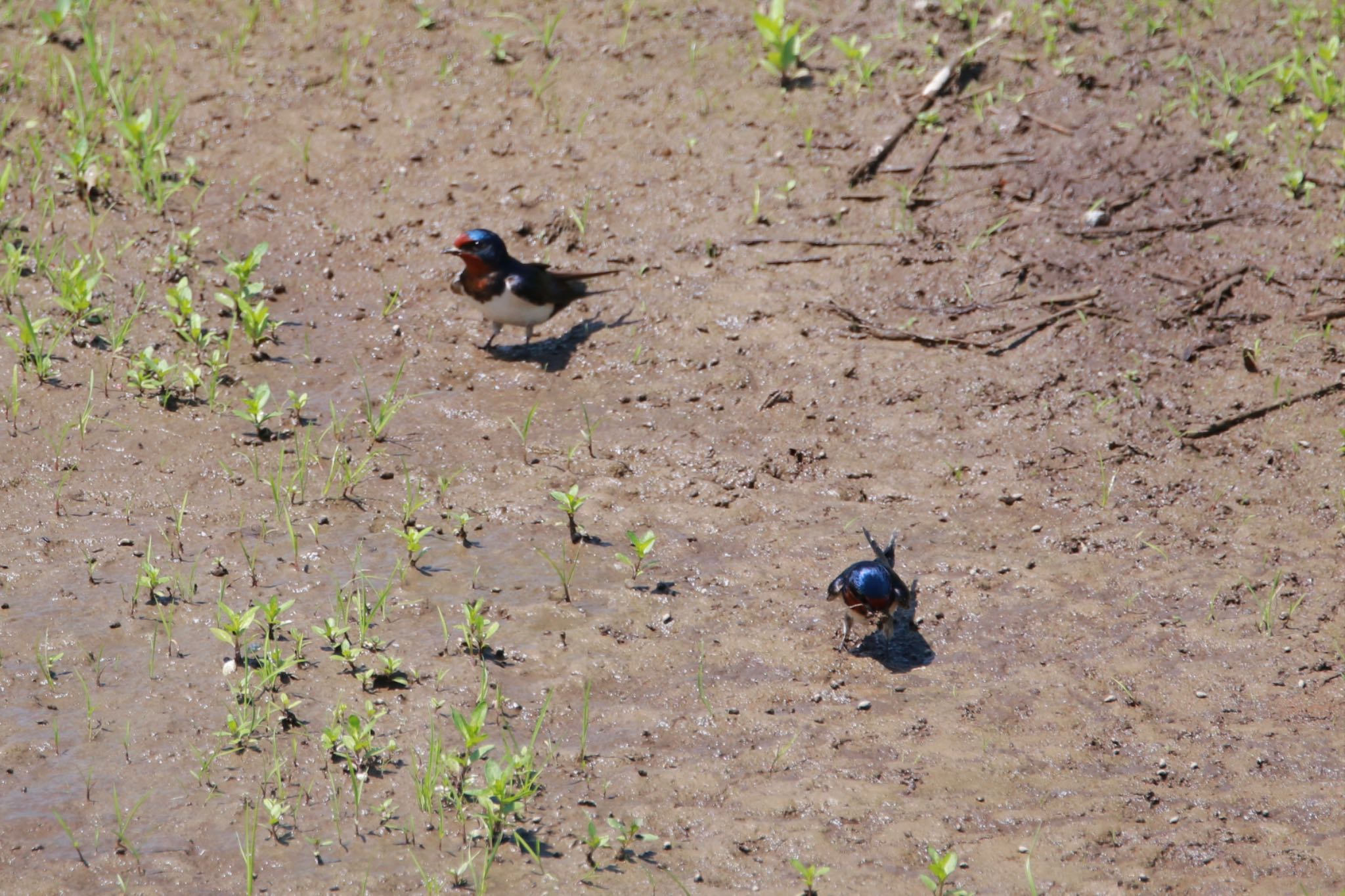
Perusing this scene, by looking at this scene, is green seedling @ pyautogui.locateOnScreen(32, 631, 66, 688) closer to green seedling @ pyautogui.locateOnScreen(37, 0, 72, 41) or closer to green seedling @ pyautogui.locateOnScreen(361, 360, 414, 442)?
green seedling @ pyautogui.locateOnScreen(361, 360, 414, 442)

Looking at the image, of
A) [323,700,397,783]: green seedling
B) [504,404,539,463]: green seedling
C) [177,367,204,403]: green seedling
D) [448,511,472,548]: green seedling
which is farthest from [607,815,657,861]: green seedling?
[177,367,204,403]: green seedling

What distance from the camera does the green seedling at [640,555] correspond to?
18.9 ft

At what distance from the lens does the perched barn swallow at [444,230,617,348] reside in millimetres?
7352

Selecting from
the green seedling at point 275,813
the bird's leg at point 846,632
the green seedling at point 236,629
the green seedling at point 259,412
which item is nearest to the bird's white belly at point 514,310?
the green seedling at point 259,412

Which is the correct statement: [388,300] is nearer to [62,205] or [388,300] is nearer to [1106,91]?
[62,205]

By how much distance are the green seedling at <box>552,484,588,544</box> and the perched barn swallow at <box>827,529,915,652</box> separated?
3.96 ft

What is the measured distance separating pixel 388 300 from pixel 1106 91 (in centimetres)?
512

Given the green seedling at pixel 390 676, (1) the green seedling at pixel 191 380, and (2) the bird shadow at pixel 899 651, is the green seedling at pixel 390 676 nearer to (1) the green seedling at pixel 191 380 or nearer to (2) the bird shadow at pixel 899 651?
Result: (2) the bird shadow at pixel 899 651

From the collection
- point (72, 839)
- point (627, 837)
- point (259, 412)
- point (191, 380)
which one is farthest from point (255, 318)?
point (627, 837)

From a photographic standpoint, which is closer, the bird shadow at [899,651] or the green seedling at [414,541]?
the bird shadow at [899,651]

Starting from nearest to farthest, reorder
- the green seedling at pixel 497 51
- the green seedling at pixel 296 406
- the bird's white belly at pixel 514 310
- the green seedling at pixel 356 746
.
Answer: the green seedling at pixel 356 746
the green seedling at pixel 296 406
the bird's white belly at pixel 514 310
the green seedling at pixel 497 51

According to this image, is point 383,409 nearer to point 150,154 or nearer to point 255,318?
point 255,318

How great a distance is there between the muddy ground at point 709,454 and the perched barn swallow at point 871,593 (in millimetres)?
185

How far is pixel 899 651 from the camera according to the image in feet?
18.5
